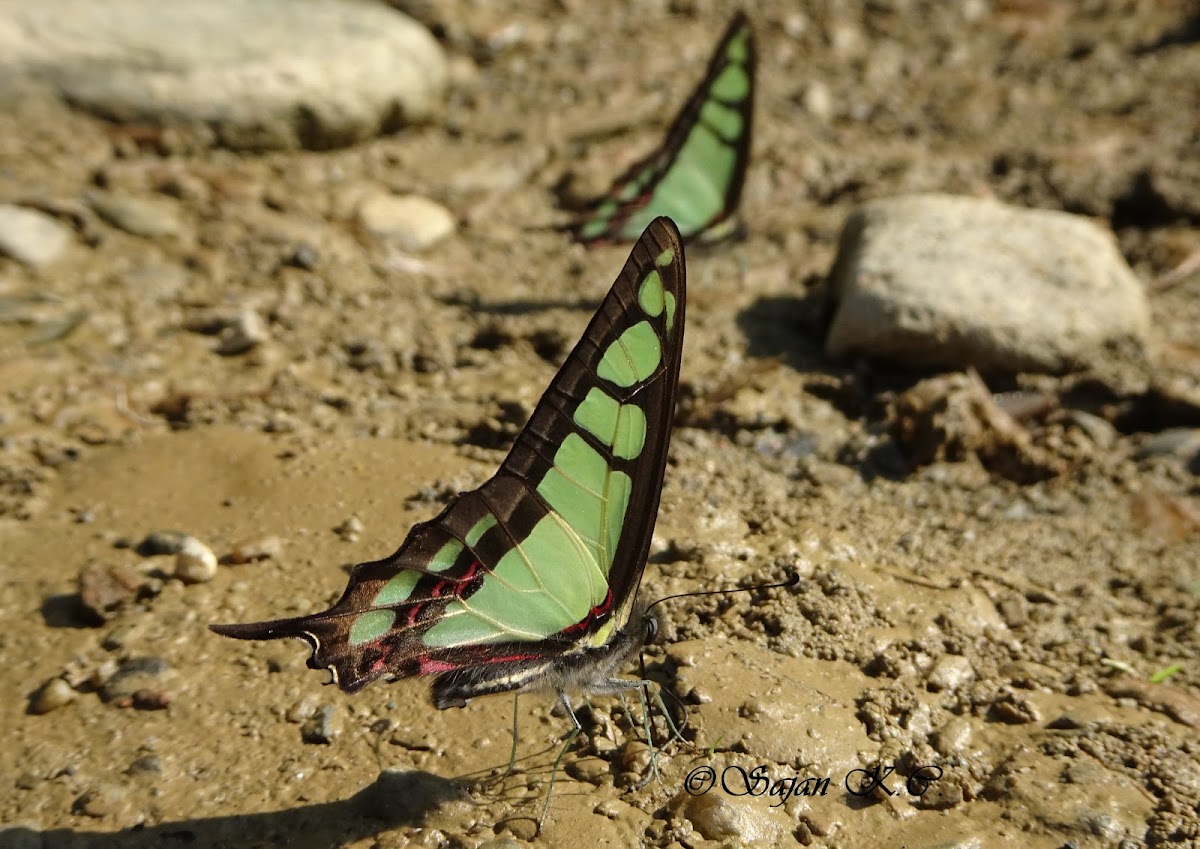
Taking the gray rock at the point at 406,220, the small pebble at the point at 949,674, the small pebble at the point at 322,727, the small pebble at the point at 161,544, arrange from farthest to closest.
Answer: the gray rock at the point at 406,220 < the small pebble at the point at 161,544 < the small pebble at the point at 949,674 < the small pebble at the point at 322,727

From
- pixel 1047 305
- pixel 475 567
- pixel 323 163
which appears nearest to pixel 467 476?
pixel 475 567

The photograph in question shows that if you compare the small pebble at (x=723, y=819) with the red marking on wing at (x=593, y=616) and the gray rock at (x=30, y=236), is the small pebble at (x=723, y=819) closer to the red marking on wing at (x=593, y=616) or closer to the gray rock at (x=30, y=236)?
the red marking on wing at (x=593, y=616)

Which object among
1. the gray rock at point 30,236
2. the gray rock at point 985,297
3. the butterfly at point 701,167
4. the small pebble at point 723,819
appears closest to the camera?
the small pebble at point 723,819

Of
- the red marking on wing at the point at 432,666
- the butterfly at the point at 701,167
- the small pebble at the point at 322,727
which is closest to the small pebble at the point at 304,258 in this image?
the butterfly at the point at 701,167

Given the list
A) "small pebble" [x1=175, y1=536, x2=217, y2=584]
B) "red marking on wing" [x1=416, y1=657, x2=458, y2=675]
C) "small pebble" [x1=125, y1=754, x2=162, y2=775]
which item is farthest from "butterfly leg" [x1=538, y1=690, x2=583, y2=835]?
"small pebble" [x1=175, y1=536, x2=217, y2=584]

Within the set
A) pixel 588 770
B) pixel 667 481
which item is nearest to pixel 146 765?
pixel 588 770

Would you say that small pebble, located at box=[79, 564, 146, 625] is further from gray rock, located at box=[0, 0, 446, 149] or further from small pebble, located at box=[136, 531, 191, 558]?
gray rock, located at box=[0, 0, 446, 149]

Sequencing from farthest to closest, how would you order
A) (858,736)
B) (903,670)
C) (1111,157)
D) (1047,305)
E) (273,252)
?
(1111,157) → (273,252) → (1047,305) → (903,670) → (858,736)

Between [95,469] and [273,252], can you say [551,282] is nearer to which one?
[273,252]
